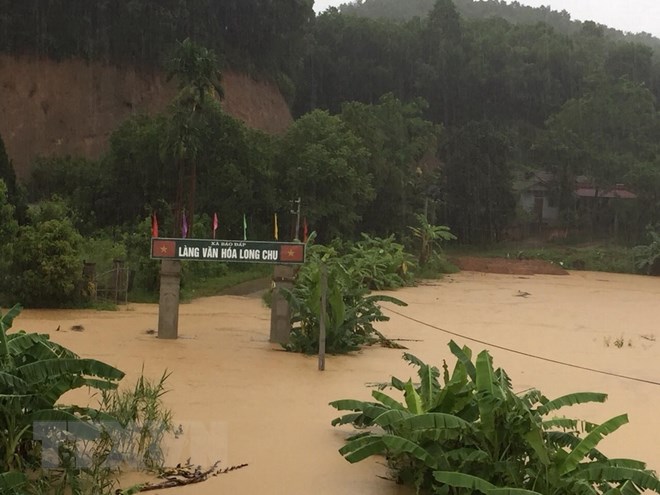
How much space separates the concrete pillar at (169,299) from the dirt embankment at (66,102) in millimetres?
26772

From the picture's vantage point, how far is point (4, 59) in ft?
129

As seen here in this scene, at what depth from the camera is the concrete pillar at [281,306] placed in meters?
13.4

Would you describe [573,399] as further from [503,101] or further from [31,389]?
[503,101]

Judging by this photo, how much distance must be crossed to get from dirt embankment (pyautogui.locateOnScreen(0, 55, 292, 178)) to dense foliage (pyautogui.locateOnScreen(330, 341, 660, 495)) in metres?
34.7

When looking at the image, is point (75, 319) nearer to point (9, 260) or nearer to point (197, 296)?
point (9, 260)

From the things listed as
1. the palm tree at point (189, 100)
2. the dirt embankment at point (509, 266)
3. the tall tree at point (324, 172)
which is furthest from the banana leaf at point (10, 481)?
the dirt embankment at point (509, 266)

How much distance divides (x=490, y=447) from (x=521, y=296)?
19979mm

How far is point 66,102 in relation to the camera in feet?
Result: 133

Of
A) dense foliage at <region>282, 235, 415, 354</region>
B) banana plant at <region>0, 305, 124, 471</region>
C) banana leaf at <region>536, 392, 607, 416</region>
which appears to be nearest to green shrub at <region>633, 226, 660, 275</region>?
dense foliage at <region>282, 235, 415, 354</region>

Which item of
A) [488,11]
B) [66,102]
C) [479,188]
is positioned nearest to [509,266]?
[479,188]

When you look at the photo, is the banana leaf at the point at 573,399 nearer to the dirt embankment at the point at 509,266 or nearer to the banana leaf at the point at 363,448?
the banana leaf at the point at 363,448

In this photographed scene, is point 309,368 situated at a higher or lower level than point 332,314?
lower

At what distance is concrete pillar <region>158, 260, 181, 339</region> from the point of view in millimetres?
13479

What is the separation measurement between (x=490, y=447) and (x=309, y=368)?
5.69m
